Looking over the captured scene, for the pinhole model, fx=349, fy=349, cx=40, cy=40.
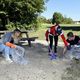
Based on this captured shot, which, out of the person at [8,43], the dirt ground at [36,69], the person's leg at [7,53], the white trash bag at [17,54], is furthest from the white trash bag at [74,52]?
the person's leg at [7,53]

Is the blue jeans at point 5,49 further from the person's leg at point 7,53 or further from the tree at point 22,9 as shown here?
the tree at point 22,9

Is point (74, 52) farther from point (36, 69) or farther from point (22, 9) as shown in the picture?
point (22, 9)

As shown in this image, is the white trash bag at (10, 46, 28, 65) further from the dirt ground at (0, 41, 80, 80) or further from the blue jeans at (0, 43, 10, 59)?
the dirt ground at (0, 41, 80, 80)

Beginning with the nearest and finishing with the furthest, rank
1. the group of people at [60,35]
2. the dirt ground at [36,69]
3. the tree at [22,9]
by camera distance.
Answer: the dirt ground at [36,69], the group of people at [60,35], the tree at [22,9]

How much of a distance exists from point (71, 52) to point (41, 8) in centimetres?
2073

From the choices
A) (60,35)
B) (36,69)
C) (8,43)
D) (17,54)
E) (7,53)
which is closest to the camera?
(36,69)

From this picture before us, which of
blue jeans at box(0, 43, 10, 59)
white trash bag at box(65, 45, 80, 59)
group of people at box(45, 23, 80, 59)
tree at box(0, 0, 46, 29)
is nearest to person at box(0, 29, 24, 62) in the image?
blue jeans at box(0, 43, 10, 59)

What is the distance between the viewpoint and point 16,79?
8.55 meters

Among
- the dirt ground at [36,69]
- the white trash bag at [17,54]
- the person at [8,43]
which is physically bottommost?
the dirt ground at [36,69]

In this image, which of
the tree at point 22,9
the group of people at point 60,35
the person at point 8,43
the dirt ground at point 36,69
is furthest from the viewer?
the tree at point 22,9

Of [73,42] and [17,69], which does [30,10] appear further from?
[17,69]

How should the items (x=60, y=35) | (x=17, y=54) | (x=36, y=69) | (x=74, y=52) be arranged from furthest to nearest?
1. (x=60, y=35)
2. (x=74, y=52)
3. (x=17, y=54)
4. (x=36, y=69)

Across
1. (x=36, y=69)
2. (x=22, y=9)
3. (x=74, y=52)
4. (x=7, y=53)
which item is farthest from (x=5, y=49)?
(x=22, y=9)

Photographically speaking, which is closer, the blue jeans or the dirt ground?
the dirt ground
